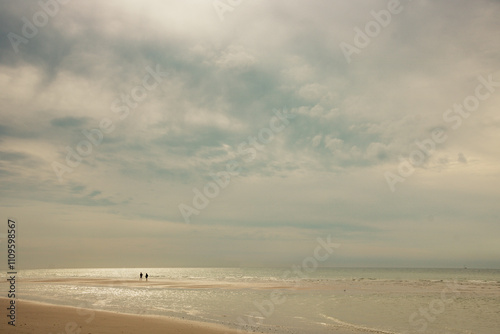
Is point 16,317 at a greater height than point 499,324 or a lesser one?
greater

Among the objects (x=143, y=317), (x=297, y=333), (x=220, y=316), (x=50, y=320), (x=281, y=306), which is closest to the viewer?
(x=297, y=333)

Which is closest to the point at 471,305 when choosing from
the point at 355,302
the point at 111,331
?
the point at 355,302

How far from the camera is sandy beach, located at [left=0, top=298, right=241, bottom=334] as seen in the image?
19594mm

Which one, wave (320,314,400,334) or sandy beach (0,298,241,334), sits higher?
sandy beach (0,298,241,334)

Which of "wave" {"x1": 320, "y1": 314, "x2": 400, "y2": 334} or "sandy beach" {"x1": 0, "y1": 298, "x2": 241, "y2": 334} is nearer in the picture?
"sandy beach" {"x1": 0, "y1": 298, "x2": 241, "y2": 334}

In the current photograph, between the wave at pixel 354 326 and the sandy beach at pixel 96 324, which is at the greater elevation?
the sandy beach at pixel 96 324

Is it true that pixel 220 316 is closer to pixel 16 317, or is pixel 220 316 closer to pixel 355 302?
pixel 16 317

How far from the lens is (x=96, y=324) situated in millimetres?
21688

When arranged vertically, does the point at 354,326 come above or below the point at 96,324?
below

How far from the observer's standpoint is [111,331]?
64.1 feet

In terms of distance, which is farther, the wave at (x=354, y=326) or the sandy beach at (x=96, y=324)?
the wave at (x=354, y=326)

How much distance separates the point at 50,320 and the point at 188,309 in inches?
489

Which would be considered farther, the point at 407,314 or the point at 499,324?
the point at 407,314

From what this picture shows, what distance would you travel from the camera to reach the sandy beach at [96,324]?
19594 mm
